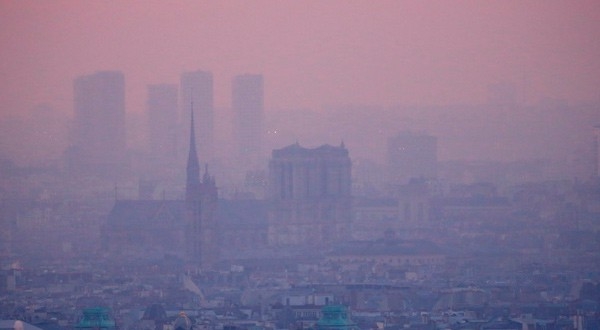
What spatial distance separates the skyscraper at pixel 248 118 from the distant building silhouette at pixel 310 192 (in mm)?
1064

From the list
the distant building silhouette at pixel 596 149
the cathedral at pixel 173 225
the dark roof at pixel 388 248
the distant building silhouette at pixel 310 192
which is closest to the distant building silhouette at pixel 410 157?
the distant building silhouette at pixel 310 192

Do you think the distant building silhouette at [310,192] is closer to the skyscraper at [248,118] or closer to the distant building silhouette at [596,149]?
the skyscraper at [248,118]

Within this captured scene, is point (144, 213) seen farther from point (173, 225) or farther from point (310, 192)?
point (310, 192)

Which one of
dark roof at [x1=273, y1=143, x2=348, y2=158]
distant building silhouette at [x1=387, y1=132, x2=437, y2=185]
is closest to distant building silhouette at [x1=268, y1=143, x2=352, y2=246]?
dark roof at [x1=273, y1=143, x2=348, y2=158]

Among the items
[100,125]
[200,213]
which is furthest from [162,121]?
[200,213]

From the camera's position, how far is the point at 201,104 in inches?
4461

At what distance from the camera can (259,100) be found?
360ft

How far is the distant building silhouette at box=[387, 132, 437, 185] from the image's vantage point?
360ft

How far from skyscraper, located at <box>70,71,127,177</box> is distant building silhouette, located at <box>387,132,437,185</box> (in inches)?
376

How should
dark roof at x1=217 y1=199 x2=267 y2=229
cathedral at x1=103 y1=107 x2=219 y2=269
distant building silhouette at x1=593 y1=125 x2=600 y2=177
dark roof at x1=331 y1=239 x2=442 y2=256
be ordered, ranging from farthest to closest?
1. dark roof at x1=217 y1=199 x2=267 y2=229
2. distant building silhouette at x1=593 y1=125 x2=600 y2=177
3. cathedral at x1=103 y1=107 x2=219 y2=269
4. dark roof at x1=331 y1=239 x2=442 y2=256

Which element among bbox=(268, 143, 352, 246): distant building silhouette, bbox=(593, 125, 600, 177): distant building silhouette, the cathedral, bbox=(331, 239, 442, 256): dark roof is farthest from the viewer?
bbox=(268, 143, 352, 246): distant building silhouette

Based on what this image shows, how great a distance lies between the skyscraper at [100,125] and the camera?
105938 mm

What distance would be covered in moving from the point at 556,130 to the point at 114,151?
17.3 m

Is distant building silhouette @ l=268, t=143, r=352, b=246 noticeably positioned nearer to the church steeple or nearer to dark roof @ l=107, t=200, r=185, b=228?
dark roof @ l=107, t=200, r=185, b=228
